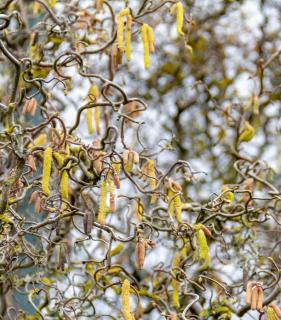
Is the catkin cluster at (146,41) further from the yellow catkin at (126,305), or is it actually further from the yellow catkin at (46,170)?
the yellow catkin at (126,305)

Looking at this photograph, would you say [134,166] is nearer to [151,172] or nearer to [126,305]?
[151,172]

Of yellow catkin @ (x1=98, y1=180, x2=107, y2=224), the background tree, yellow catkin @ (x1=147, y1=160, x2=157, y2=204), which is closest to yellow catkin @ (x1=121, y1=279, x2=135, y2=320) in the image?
the background tree

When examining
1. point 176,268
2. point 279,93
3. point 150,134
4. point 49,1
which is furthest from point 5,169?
point 279,93

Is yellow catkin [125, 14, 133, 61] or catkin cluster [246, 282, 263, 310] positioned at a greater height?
yellow catkin [125, 14, 133, 61]

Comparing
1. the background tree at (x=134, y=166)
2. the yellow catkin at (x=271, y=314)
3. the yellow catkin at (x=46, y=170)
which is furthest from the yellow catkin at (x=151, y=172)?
the yellow catkin at (x=271, y=314)

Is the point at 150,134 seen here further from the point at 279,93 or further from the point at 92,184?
the point at 92,184

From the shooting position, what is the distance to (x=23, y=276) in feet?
11.6

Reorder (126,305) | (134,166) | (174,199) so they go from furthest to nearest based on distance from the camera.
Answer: (134,166) → (174,199) → (126,305)

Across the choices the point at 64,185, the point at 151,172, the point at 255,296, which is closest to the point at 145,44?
the point at 151,172

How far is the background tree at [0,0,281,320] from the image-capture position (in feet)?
8.33

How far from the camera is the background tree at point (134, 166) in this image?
8.33 feet

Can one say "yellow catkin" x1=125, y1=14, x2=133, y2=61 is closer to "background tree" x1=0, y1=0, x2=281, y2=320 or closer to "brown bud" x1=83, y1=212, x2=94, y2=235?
"background tree" x1=0, y1=0, x2=281, y2=320

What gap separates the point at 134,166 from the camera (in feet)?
9.71

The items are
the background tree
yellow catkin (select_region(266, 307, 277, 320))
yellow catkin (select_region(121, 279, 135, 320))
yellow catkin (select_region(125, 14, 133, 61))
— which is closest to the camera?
yellow catkin (select_region(121, 279, 135, 320))
